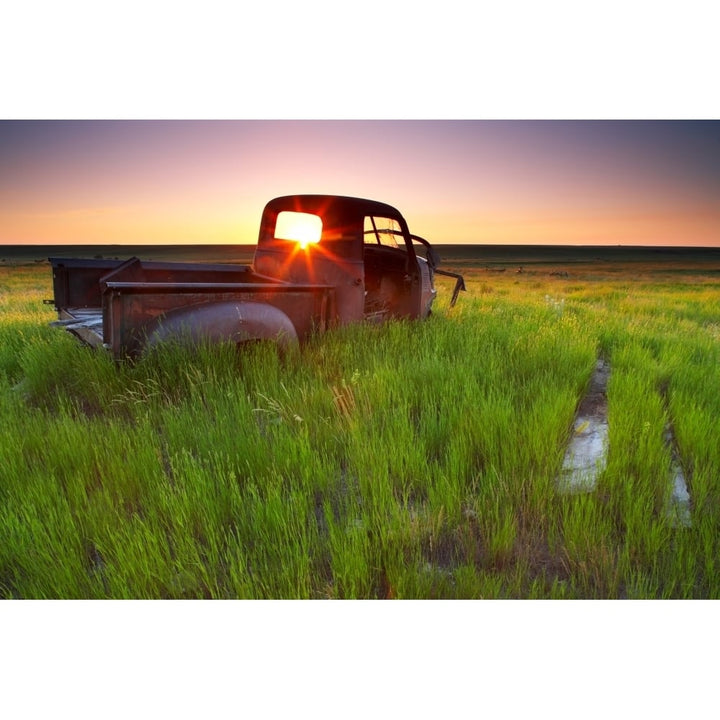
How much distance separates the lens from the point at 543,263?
2208 centimetres

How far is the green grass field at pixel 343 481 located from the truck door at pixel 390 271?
1.57m

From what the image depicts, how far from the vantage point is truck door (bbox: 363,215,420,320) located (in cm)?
510

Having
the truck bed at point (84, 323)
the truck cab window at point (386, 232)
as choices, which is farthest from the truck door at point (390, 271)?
the truck bed at point (84, 323)

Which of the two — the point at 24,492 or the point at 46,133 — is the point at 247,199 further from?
the point at 24,492

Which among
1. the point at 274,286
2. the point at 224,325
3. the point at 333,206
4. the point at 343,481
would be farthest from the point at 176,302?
the point at 333,206

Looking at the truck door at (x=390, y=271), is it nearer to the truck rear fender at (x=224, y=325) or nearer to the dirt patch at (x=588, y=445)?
the truck rear fender at (x=224, y=325)

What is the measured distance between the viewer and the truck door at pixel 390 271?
510cm

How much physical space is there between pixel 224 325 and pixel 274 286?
0.48 m

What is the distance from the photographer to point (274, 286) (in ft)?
11.2

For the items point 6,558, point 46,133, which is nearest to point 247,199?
point 46,133

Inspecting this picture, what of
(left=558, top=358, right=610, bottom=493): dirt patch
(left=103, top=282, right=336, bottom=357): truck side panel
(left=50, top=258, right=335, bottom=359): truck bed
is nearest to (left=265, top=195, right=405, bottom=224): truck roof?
(left=50, top=258, right=335, bottom=359): truck bed

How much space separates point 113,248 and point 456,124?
3.15 meters

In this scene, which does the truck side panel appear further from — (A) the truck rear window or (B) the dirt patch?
(B) the dirt patch

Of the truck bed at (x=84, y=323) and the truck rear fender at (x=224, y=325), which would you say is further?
the truck bed at (x=84, y=323)
